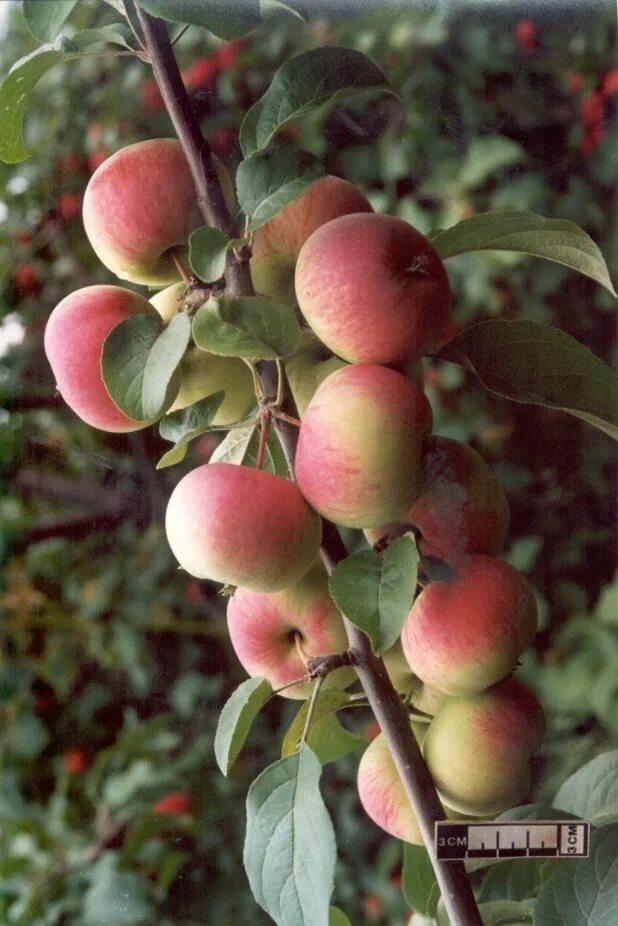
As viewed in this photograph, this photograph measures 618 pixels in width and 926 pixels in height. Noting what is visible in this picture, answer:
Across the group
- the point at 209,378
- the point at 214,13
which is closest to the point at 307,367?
the point at 209,378

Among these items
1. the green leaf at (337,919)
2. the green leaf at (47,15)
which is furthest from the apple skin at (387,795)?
→ the green leaf at (47,15)

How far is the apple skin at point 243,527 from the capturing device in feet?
1.26

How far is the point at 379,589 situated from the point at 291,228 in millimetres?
172

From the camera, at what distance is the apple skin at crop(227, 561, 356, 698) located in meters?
0.44

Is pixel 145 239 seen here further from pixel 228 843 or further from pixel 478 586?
pixel 228 843

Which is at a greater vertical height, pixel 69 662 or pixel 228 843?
pixel 69 662

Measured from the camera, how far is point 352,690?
20.1 inches

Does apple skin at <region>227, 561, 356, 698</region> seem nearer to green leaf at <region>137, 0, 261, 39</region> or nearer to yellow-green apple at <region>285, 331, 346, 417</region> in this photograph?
yellow-green apple at <region>285, 331, 346, 417</region>

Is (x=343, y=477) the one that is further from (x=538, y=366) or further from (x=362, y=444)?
(x=538, y=366)

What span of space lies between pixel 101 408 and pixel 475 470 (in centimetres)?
18

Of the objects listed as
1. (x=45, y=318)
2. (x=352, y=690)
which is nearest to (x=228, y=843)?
(x=352, y=690)

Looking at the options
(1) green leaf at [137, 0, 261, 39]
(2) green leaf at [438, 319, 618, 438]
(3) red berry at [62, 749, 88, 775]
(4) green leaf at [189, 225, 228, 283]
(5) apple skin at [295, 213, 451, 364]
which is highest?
(1) green leaf at [137, 0, 261, 39]

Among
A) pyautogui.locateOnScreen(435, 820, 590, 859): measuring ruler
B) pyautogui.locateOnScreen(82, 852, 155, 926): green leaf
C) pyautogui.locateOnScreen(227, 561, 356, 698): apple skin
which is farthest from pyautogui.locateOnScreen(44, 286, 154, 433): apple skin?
pyautogui.locateOnScreen(82, 852, 155, 926): green leaf

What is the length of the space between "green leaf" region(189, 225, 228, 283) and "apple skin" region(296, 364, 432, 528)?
7 cm
